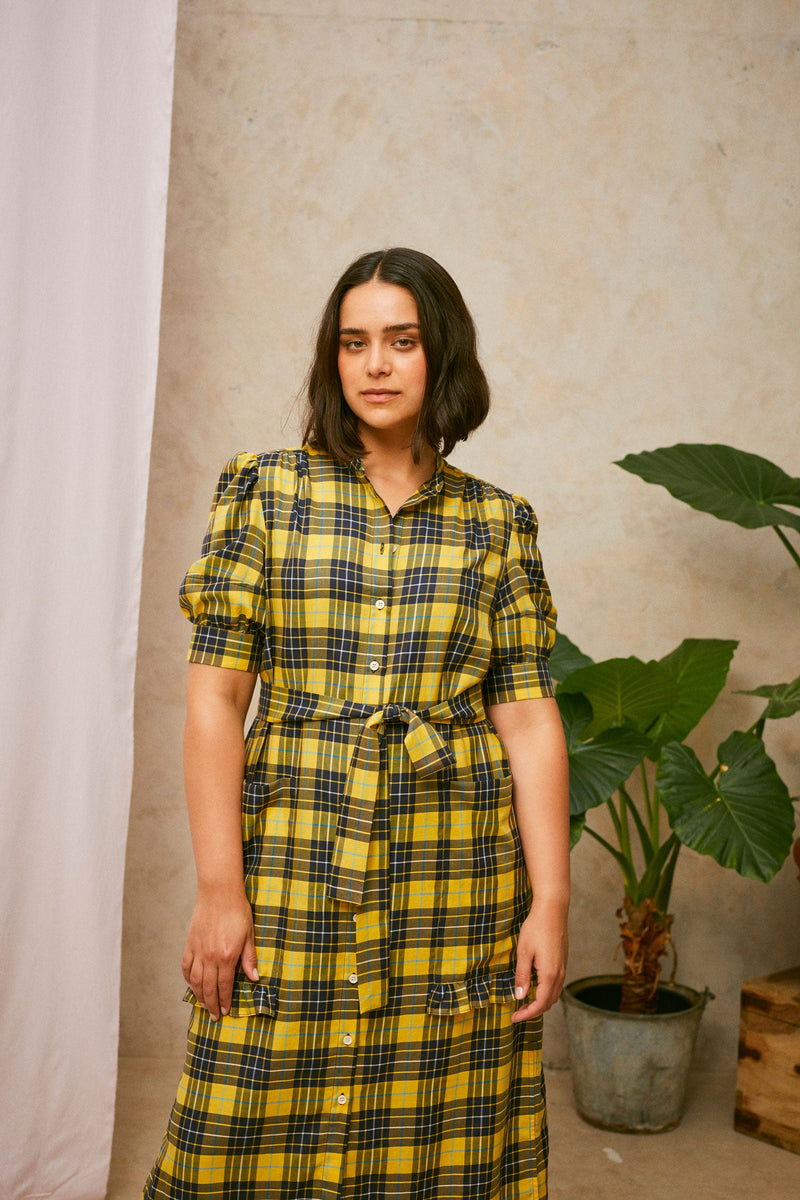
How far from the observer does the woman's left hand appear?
123 cm

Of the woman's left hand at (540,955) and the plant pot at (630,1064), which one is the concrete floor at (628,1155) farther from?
the woman's left hand at (540,955)

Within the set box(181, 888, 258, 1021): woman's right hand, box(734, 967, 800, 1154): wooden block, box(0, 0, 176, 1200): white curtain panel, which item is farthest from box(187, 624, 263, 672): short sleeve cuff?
box(734, 967, 800, 1154): wooden block

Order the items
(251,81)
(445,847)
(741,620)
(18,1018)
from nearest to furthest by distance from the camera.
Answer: (445,847) → (18,1018) → (251,81) → (741,620)

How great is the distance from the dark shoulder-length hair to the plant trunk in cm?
143

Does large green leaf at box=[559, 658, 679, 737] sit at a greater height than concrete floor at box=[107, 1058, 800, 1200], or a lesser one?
greater

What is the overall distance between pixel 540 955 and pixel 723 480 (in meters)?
1.34

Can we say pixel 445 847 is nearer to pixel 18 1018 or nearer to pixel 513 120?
pixel 18 1018

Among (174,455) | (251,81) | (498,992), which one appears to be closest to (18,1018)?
(498,992)

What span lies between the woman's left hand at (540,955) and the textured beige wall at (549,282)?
56.3 inches

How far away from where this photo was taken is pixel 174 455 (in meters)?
2.53

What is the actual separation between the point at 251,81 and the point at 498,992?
2.13m

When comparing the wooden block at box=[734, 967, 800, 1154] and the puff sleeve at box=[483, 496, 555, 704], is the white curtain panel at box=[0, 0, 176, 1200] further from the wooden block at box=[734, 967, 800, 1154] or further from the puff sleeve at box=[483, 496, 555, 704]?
the wooden block at box=[734, 967, 800, 1154]

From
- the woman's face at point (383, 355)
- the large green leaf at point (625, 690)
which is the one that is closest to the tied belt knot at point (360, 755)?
the woman's face at point (383, 355)

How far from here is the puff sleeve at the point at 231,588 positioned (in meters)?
1.17
